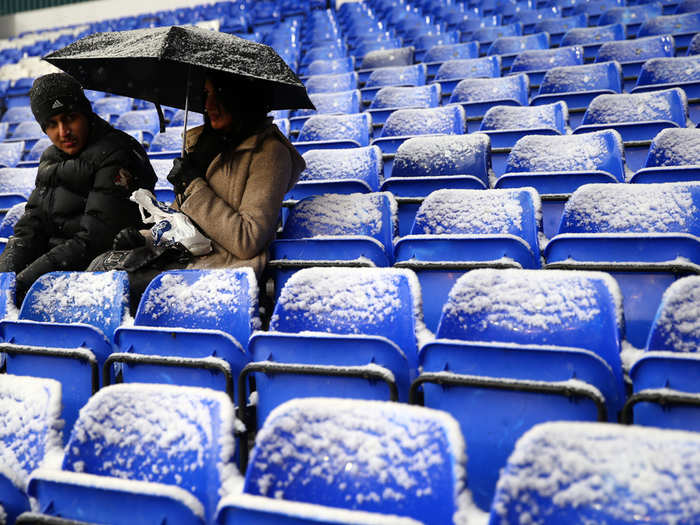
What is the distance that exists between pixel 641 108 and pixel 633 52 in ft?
4.41

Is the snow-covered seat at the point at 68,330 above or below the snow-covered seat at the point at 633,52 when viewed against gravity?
below

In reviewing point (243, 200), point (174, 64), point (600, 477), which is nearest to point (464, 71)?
point (174, 64)

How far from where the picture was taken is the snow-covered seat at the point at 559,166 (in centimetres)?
246

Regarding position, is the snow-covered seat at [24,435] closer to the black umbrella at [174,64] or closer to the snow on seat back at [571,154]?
the black umbrella at [174,64]

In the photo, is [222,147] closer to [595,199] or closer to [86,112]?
[86,112]

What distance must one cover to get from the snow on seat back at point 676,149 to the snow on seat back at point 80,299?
78.3 inches

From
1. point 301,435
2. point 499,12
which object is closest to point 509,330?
point 301,435

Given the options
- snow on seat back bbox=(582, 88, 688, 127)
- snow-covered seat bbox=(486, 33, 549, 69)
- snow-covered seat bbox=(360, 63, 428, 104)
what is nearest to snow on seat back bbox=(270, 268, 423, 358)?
snow on seat back bbox=(582, 88, 688, 127)

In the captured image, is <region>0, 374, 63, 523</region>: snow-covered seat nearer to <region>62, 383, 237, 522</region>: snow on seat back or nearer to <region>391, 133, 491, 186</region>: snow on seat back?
<region>62, 383, 237, 522</region>: snow on seat back

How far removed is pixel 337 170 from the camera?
294 centimetres

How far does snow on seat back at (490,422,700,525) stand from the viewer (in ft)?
2.87

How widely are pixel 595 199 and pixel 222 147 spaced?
125 cm

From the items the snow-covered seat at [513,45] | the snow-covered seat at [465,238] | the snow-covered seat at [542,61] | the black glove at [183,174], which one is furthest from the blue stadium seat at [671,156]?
the snow-covered seat at [513,45]

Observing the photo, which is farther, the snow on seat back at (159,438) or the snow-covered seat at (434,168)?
the snow-covered seat at (434,168)
